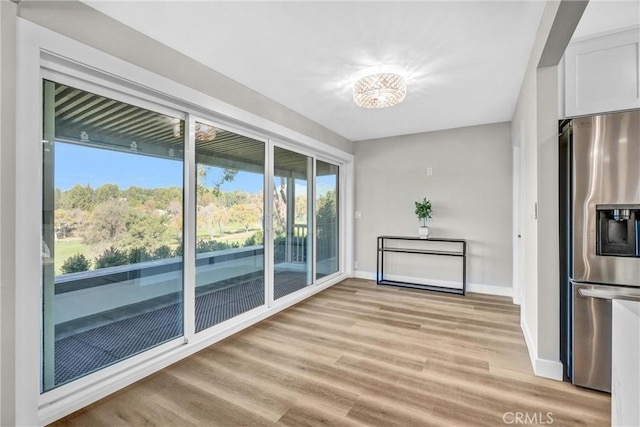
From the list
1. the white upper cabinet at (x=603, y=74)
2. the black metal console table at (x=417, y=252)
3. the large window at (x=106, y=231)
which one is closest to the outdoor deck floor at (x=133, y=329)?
the large window at (x=106, y=231)

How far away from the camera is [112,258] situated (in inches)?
79.1

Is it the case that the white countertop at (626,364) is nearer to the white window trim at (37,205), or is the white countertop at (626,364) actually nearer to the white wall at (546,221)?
Result: the white wall at (546,221)

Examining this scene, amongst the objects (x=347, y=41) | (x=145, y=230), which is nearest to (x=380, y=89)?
(x=347, y=41)

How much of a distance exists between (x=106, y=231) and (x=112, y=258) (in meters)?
0.19

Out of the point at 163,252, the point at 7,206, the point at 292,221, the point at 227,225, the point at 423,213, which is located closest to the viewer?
the point at 7,206

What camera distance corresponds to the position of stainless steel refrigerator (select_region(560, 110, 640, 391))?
1.80 metres

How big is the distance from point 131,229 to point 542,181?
295cm

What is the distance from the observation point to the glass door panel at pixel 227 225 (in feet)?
8.59

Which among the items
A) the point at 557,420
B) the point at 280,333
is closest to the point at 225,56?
the point at 280,333

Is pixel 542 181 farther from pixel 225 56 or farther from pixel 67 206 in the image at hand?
pixel 67 206

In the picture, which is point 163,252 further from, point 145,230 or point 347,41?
point 347,41

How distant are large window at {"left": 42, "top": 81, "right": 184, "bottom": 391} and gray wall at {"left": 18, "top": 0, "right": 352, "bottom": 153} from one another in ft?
1.03

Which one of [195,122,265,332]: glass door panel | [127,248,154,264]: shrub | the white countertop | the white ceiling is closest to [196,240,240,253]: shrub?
[195,122,265,332]: glass door panel

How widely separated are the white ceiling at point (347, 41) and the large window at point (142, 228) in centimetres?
53
